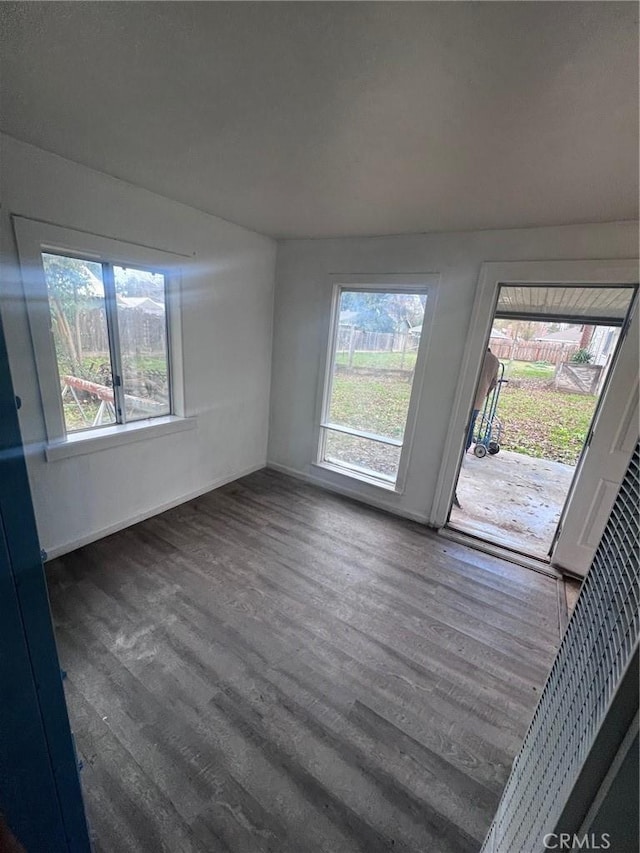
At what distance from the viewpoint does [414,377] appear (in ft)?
9.48

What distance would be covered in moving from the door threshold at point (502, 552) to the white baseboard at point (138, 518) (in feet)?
7.09

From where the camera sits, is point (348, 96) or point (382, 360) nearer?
point (348, 96)

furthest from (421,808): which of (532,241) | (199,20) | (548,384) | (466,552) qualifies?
(548,384)

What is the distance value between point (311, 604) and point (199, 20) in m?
2.52

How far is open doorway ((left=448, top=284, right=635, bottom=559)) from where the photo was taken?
3125 millimetres

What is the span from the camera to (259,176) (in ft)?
6.12

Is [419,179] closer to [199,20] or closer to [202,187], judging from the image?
[199,20]

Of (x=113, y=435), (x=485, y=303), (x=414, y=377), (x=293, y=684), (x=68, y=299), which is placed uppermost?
(x=485, y=303)

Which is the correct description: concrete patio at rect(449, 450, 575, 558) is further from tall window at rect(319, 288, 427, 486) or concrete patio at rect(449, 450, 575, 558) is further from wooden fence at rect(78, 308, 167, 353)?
wooden fence at rect(78, 308, 167, 353)

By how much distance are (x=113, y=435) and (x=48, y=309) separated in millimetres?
889

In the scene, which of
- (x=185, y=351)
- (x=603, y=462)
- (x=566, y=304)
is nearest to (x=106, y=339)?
(x=185, y=351)

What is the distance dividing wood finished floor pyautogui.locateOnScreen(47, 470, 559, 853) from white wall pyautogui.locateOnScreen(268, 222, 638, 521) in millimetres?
893

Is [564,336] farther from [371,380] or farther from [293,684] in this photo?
[293,684]

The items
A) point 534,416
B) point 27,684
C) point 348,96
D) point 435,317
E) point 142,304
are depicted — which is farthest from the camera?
point 534,416
